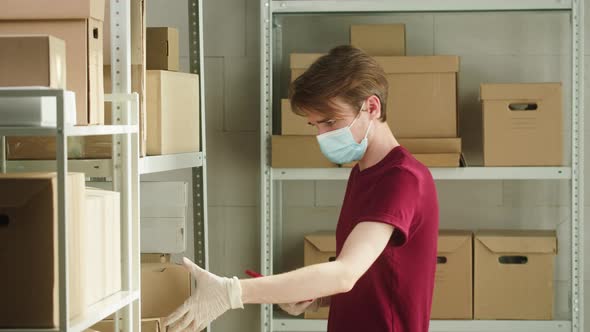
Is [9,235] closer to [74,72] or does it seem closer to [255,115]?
[74,72]

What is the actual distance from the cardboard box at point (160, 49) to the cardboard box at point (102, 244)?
24.3 inches

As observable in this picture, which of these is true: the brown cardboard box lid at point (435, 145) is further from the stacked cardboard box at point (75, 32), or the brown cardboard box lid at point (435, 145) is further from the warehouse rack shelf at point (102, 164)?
the stacked cardboard box at point (75, 32)

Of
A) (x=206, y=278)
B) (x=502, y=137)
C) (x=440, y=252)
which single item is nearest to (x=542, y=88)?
(x=502, y=137)

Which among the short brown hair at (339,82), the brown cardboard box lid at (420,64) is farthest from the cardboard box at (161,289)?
the brown cardboard box lid at (420,64)

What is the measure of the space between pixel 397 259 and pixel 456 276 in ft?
3.96

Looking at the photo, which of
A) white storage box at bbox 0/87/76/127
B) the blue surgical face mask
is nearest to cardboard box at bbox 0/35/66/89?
white storage box at bbox 0/87/76/127

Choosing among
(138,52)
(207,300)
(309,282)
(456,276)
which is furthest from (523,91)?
(207,300)

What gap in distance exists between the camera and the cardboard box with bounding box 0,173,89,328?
1562 mm

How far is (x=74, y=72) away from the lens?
1.84 m

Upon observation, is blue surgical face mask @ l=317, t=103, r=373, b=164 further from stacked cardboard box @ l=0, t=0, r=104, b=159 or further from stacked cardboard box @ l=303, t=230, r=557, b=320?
stacked cardboard box @ l=303, t=230, r=557, b=320

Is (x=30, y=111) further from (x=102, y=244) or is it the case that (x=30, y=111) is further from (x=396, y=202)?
(x=396, y=202)

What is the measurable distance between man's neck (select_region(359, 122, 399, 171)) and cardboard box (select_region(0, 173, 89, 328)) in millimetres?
770

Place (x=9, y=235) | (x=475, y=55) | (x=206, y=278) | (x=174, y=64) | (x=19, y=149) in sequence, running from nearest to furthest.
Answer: (x=9, y=235)
(x=206, y=278)
(x=19, y=149)
(x=174, y=64)
(x=475, y=55)

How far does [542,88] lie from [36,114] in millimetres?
2005
